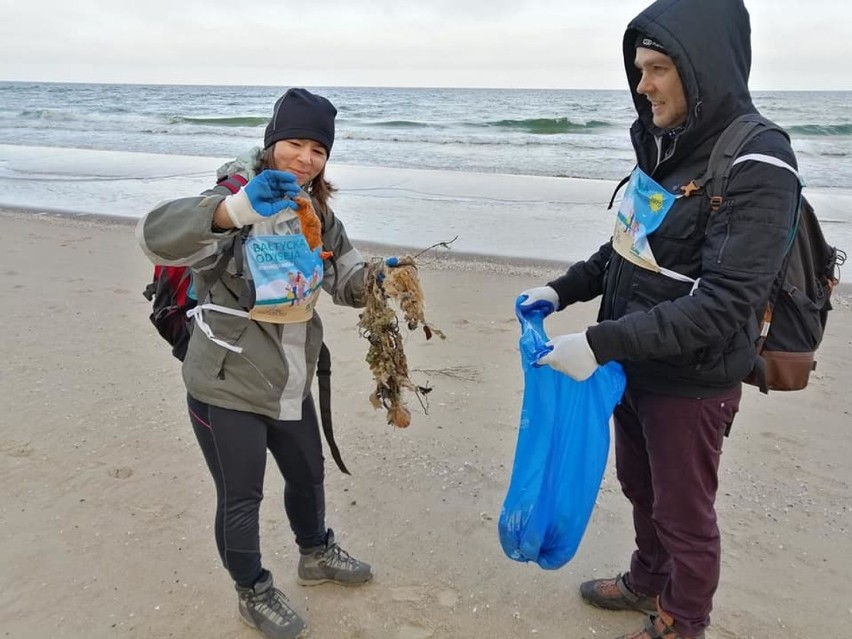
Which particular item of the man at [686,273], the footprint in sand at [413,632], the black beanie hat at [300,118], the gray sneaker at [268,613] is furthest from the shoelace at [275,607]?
the black beanie hat at [300,118]

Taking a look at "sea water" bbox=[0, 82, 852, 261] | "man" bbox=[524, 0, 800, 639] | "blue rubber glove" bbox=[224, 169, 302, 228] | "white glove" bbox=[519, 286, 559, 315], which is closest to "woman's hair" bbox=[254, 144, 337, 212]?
"blue rubber glove" bbox=[224, 169, 302, 228]

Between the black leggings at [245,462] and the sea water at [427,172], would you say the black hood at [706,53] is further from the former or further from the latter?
the sea water at [427,172]

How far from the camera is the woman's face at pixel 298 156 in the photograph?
241 centimetres

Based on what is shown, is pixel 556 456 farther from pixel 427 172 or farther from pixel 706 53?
pixel 427 172

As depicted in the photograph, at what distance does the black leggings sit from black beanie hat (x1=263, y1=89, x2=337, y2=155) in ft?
3.29

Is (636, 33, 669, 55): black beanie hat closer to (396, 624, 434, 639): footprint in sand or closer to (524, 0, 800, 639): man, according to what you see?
(524, 0, 800, 639): man

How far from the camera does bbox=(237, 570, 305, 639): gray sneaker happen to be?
2.61 m

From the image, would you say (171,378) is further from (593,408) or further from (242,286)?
(593,408)

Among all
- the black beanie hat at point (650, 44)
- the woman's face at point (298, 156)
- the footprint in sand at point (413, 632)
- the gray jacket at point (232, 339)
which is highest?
the black beanie hat at point (650, 44)

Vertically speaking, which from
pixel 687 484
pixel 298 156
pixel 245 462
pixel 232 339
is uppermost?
pixel 298 156

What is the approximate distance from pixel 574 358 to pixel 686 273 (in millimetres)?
431

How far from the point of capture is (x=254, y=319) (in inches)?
92.0

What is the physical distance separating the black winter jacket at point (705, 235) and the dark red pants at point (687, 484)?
0.07 m

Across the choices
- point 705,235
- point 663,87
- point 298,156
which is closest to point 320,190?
point 298,156
